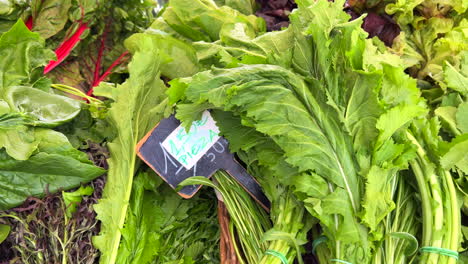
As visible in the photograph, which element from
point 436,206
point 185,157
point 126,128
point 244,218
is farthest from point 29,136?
point 436,206

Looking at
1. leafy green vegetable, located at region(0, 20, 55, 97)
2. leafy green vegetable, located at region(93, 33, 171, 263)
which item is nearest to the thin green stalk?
leafy green vegetable, located at region(93, 33, 171, 263)

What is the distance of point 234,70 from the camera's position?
2.81 feet

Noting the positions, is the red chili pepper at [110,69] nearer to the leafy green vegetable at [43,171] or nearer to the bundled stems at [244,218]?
the leafy green vegetable at [43,171]

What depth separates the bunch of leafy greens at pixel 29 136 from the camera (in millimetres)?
979

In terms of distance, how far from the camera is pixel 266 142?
923 millimetres

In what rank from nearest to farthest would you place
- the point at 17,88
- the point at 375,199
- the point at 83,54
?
the point at 375,199 → the point at 17,88 → the point at 83,54

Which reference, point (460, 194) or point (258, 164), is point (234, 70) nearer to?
point (258, 164)

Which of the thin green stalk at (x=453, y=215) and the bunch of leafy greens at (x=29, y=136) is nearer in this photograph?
the thin green stalk at (x=453, y=215)

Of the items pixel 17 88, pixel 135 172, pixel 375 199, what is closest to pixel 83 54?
pixel 17 88

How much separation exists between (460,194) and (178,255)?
2.40ft

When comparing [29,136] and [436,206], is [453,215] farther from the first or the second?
[29,136]

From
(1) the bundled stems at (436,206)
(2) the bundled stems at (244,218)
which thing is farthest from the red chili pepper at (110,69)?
(1) the bundled stems at (436,206)

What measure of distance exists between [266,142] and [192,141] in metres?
0.22

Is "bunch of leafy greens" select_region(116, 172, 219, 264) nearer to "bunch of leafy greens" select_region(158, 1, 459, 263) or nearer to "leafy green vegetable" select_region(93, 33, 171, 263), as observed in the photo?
"leafy green vegetable" select_region(93, 33, 171, 263)
